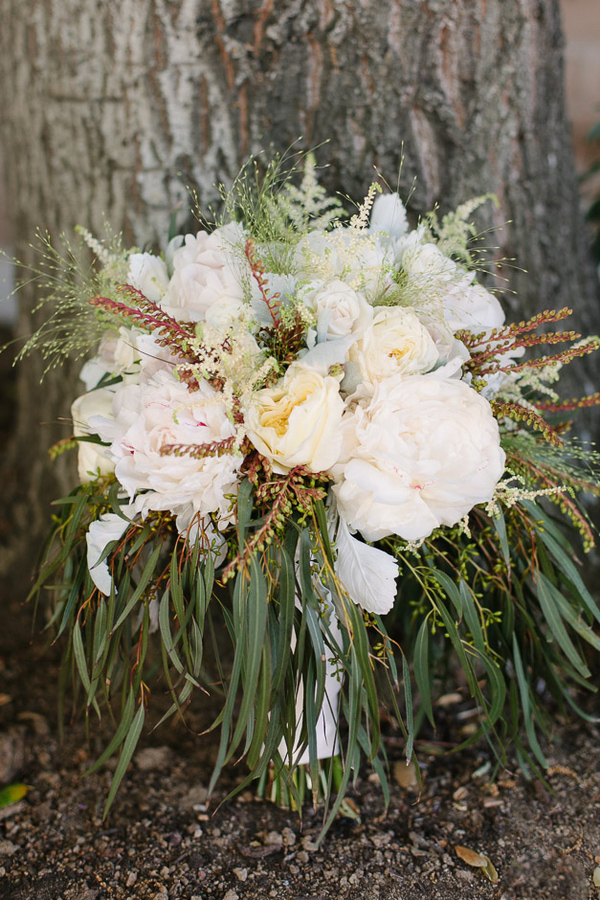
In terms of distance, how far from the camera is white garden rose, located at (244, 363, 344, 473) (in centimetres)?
80

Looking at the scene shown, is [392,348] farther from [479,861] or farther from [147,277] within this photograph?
[479,861]

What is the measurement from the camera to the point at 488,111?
1.35m

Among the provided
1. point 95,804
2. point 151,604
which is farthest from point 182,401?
point 95,804

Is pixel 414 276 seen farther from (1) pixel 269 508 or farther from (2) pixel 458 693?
(2) pixel 458 693

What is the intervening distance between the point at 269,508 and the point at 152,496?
144mm

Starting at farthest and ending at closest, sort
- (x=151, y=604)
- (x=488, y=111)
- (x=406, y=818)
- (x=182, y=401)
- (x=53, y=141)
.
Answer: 1. (x=53, y=141)
2. (x=488, y=111)
3. (x=406, y=818)
4. (x=151, y=604)
5. (x=182, y=401)

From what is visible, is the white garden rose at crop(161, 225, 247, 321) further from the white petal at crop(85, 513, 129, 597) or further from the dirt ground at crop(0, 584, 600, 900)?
the dirt ground at crop(0, 584, 600, 900)

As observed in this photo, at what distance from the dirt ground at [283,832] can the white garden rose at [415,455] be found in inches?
19.3

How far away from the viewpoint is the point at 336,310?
2.83 ft

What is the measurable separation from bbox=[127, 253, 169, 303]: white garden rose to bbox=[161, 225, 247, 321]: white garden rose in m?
0.05

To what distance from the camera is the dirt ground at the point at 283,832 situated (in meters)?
1.03

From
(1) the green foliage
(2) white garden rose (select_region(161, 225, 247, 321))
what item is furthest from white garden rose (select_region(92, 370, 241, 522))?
(1) the green foliage

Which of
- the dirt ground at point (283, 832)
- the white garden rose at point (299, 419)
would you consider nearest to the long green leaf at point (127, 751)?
the dirt ground at point (283, 832)

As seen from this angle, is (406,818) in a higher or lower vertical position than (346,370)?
lower
